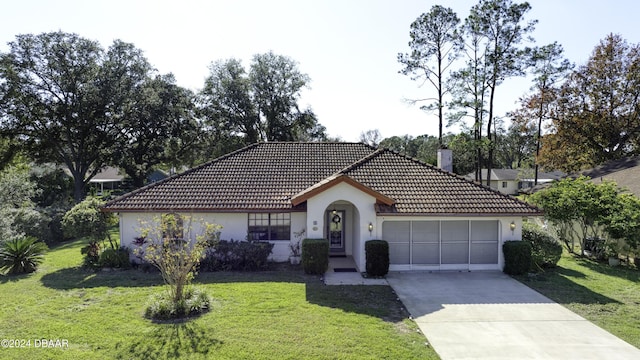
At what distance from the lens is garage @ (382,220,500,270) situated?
15805mm

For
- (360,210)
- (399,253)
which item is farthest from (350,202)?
(399,253)

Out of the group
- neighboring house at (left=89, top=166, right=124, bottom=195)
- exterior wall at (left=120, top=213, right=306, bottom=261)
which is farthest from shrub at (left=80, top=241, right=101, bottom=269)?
neighboring house at (left=89, top=166, right=124, bottom=195)

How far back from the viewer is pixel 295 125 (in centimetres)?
4528

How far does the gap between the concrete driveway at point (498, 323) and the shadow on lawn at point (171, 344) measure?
5.38 m

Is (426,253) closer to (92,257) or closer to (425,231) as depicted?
(425,231)

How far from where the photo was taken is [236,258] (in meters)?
15.5

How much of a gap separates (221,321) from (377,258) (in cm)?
662

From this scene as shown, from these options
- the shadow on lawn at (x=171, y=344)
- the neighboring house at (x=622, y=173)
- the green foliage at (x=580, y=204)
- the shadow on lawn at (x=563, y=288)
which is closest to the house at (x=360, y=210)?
the shadow on lawn at (x=563, y=288)

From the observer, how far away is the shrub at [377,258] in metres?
14.6

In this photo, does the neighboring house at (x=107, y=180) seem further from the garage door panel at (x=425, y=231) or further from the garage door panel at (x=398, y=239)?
the garage door panel at (x=425, y=231)

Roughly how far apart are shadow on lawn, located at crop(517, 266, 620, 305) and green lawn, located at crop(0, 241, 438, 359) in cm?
554

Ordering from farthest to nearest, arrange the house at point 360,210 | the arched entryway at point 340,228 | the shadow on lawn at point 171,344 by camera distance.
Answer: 1. the arched entryway at point 340,228
2. the house at point 360,210
3. the shadow on lawn at point 171,344

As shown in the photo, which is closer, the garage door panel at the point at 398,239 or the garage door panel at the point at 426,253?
the garage door panel at the point at 398,239

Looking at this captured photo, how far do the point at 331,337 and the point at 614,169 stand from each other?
2663cm
